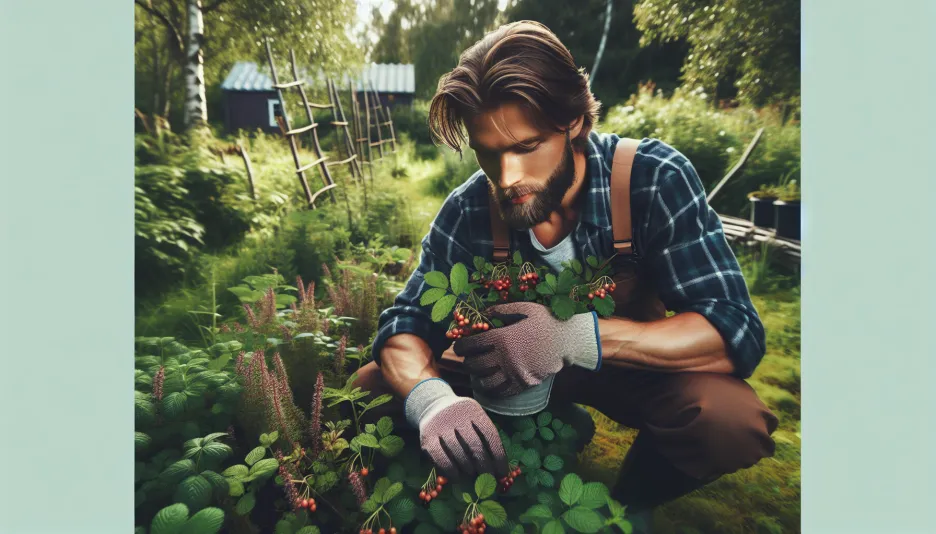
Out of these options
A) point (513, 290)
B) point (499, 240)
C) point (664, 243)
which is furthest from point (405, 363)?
point (664, 243)

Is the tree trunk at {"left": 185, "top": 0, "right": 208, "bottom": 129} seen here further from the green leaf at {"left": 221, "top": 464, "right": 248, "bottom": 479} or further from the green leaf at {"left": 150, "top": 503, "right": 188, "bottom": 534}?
the green leaf at {"left": 150, "top": 503, "right": 188, "bottom": 534}

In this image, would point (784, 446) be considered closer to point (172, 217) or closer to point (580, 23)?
point (580, 23)

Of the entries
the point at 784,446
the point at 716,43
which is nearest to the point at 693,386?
the point at 784,446

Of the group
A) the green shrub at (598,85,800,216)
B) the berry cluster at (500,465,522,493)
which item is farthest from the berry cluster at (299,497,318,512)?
the green shrub at (598,85,800,216)

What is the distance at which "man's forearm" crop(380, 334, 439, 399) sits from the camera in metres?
2.43

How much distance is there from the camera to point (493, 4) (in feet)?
8.62

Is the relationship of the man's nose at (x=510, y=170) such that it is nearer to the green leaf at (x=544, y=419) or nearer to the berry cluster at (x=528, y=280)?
the berry cluster at (x=528, y=280)

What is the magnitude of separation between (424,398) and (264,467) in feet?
2.32

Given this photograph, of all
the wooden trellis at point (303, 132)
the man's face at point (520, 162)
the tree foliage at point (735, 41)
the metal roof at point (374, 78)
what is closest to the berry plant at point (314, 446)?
the man's face at point (520, 162)

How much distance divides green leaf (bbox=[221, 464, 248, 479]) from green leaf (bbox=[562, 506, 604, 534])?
51.7 inches

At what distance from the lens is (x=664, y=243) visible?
2.32 metres

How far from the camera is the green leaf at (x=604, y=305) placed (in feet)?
7.40

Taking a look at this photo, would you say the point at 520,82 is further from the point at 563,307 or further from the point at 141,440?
the point at 141,440

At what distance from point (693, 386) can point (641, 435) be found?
347mm
